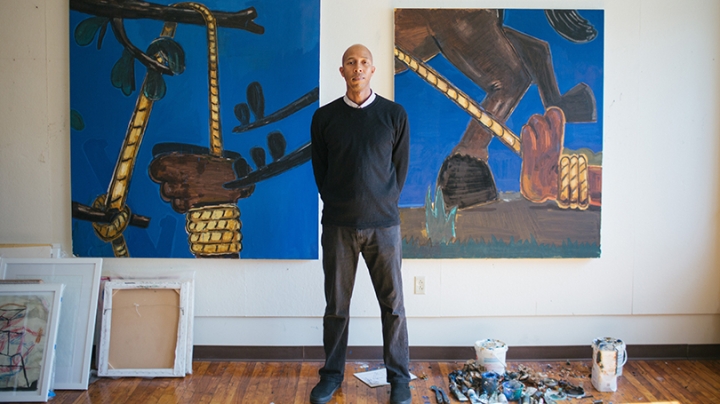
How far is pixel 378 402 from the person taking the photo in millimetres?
2650

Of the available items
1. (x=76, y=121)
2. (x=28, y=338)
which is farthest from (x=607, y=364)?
(x=76, y=121)

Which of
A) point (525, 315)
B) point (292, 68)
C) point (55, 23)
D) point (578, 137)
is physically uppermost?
point (55, 23)

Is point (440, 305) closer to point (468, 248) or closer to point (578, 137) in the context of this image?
point (468, 248)

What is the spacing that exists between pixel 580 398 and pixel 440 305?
0.85 meters

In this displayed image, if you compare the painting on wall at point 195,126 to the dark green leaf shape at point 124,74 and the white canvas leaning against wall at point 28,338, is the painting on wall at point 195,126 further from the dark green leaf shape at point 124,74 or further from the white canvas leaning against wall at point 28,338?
the white canvas leaning against wall at point 28,338

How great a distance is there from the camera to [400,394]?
8.59 feet

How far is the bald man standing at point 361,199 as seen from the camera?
254 cm

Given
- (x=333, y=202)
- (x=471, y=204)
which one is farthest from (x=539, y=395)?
(x=333, y=202)

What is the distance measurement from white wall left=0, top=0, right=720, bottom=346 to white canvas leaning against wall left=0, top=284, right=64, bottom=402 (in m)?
0.40

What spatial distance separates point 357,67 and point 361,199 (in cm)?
60

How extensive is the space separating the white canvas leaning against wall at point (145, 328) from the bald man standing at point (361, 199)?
855 mm

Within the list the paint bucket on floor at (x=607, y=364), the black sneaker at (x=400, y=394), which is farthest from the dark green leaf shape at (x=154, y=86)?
the paint bucket on floor at (x=607, y=364)

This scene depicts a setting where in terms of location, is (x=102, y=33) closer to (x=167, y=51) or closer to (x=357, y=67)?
(x=167, y=51)

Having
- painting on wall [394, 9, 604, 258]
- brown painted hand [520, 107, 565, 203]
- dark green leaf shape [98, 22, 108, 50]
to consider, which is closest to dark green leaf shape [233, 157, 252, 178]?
painting on wall [394, 9, 604, 258]
